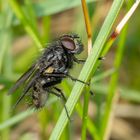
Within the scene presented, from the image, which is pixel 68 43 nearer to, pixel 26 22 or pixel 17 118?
pixel 26 22

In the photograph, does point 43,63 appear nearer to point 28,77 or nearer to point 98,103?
point 28,77

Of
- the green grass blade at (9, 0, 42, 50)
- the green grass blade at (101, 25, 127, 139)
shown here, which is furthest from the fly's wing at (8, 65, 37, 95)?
the green grass blade at (101, 25, 127, 139)

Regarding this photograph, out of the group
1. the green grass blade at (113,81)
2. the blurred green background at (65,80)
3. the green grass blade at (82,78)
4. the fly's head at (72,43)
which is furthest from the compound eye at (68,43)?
the green grass blade at (82,78)

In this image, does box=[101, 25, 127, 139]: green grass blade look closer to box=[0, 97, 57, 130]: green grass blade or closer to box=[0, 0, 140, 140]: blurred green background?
box=[0, 0, 140, 140]: blurred green background

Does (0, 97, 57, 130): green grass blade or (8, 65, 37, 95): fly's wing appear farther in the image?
(0, 97, 57, 130): green grass blade

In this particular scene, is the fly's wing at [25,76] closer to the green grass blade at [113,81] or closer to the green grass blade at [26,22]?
the green grass blade at [26,22]

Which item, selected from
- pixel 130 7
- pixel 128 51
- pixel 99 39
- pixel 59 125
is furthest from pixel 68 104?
pixel 128 51

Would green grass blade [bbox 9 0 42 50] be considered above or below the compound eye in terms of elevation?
above

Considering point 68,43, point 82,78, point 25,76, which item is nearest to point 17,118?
point 25,76
